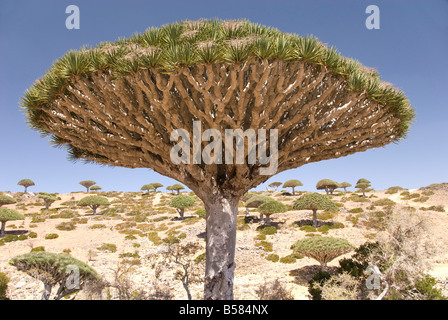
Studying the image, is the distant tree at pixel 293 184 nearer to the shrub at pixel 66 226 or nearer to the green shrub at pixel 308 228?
the green shrub at pixel 308 228

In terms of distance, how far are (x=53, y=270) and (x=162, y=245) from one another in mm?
13245

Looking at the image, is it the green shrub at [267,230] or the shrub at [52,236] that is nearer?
the shrub at [52,236]

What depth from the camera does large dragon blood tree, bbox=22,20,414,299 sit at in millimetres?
5289

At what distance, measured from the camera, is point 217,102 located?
17.6 ft

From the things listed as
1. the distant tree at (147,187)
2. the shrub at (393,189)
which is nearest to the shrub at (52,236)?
the distant tree at (147,187)

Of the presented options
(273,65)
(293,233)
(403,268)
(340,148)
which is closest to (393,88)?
(340,148)

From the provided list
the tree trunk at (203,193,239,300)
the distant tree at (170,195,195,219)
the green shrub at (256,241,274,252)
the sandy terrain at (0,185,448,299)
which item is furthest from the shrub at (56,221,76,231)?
the tree trunk at (203,193,239,300)

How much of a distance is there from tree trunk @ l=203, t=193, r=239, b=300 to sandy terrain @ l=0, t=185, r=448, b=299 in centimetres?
462

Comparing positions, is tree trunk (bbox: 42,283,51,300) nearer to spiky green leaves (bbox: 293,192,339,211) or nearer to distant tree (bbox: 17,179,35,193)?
spiky green leaves (bbox: 293,192,339,211)

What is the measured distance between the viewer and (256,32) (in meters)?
5.79

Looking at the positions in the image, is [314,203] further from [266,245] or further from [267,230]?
[266,245]

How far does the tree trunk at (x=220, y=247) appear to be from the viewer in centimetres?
624

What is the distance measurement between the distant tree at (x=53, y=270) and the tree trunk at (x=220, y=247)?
461 centimetres

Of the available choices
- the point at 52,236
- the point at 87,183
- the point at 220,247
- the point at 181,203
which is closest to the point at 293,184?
the point at 181,203
